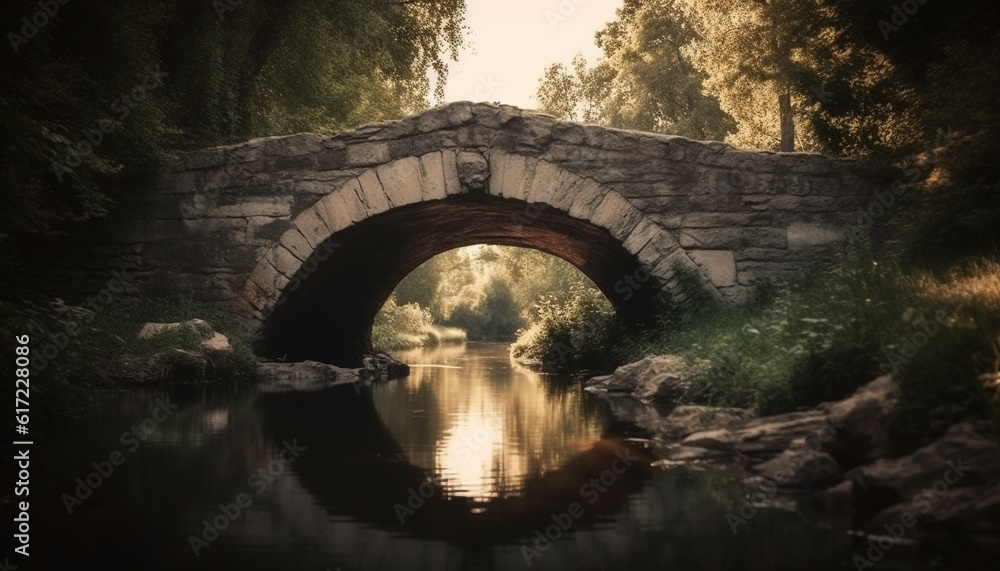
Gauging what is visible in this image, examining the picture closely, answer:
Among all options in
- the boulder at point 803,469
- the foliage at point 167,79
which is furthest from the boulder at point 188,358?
the boulder at point 803,469

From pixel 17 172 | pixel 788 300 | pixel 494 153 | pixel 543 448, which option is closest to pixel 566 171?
pixel 494 153

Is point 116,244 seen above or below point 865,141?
below

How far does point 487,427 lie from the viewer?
5.84m

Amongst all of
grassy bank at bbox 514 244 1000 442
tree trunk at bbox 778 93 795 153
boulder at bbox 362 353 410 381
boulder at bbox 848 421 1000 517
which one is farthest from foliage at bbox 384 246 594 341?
boulder at bbox 848 421 1000 517

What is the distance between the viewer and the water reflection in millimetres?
4191

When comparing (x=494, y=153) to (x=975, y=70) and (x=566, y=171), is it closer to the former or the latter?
(x=566, y=171)

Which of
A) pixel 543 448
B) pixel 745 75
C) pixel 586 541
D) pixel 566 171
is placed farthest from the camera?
pixel 745 75

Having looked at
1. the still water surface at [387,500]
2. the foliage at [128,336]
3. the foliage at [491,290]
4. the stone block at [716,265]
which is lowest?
the still water surface at [387,500]

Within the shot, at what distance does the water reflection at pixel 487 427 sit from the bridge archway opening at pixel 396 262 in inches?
57.2

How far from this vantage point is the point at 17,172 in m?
5.58

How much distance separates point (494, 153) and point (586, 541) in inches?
233

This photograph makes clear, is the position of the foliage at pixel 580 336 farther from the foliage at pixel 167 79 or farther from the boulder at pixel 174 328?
the boulder at pixel 174 328

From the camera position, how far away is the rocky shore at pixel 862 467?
290cm

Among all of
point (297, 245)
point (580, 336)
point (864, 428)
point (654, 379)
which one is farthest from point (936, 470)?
point (580, 336)
